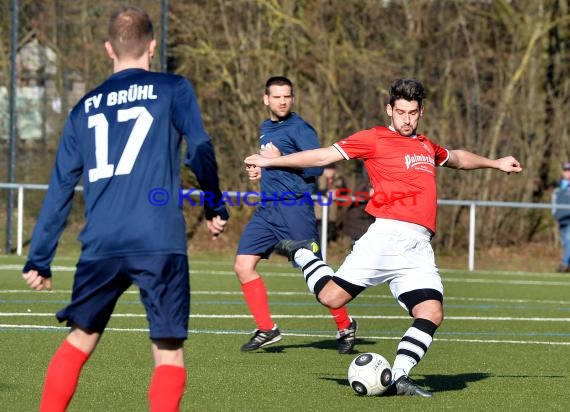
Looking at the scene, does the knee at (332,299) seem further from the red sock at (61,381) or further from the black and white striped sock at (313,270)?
the red sock at (61,381)

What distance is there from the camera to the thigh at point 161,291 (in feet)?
17.0

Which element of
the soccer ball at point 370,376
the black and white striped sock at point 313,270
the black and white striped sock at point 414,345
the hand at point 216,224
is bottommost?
the soccer ball at point 370,376

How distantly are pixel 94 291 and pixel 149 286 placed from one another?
10.3 inches

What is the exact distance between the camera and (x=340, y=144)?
7.45 m

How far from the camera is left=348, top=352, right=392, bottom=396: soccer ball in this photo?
7.18 meters

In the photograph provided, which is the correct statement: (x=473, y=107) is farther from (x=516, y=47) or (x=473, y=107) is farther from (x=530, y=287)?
(x=530, y=287)

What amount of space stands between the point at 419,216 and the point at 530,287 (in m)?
8.90

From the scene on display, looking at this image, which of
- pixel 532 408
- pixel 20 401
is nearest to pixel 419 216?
pixel 532 408

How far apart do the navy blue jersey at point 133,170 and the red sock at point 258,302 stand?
3940 millimetres

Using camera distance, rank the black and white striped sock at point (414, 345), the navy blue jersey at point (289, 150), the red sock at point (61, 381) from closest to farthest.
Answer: the red sock at point (61, 381) → the black and white striped sock at point (414, 345) → the navy blue jersey at point (289, 150)

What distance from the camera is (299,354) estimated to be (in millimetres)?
9047

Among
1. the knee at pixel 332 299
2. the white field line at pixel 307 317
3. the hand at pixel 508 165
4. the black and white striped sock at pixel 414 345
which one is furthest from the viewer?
the white field line at pixel 307 317

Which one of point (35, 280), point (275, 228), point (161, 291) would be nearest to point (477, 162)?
point (275, 228)

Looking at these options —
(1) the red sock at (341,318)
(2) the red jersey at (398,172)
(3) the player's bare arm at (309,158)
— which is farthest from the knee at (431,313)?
(1) the red sock at (341,318)
